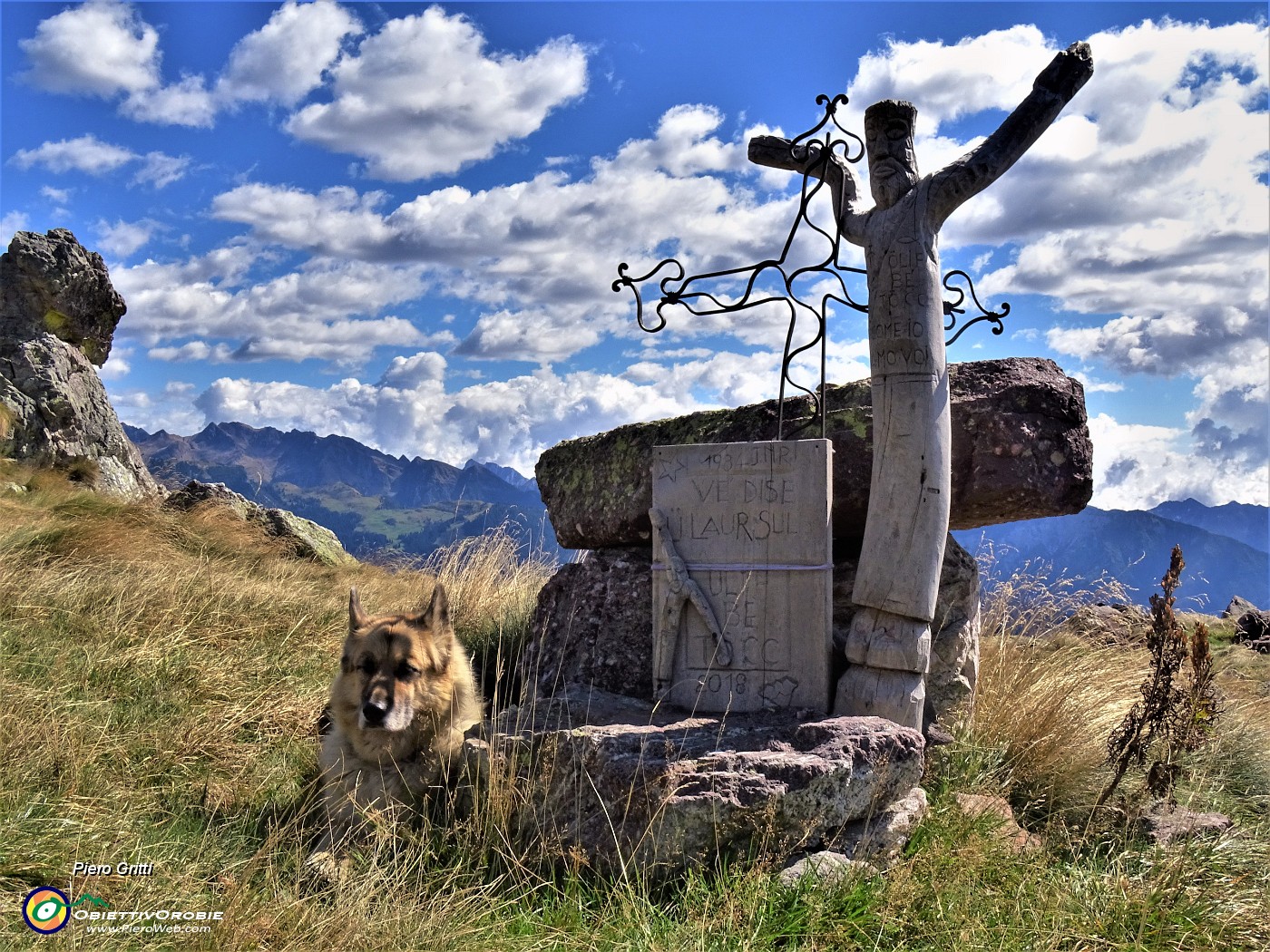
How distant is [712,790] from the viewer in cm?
440

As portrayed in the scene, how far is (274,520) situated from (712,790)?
10697 millimetres

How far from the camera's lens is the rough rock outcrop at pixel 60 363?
16031 mm

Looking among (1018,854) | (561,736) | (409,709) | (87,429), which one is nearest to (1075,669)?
(1018,854)

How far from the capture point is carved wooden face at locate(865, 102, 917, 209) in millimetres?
5801

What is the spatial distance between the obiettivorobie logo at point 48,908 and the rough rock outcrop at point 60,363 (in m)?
12.8

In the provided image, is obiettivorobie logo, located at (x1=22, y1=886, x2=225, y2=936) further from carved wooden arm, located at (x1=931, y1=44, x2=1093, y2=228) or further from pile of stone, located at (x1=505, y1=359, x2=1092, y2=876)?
carved wooden arm, located at (x1=931, y1=44, x2=1093, y2=228)

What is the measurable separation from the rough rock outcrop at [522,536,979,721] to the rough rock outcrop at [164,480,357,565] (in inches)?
256

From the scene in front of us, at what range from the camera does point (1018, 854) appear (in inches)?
195

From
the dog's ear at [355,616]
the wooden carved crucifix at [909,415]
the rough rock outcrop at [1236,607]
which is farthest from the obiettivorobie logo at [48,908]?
the rough rock outcrop at [1236,607]

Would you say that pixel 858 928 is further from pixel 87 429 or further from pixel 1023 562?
pixel 87 429

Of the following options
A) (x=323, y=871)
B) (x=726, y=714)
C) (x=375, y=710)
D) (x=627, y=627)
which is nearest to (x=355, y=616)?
(x=375, y=710)

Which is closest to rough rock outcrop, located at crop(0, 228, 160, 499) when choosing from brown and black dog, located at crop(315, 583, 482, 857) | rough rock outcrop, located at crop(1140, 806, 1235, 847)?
brown and black dog, located at crop(315, 583, 482, 857)

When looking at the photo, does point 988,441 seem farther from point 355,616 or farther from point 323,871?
point 323,871

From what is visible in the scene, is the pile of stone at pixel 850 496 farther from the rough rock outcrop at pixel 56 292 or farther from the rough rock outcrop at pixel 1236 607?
the rough rock outcrop at pixel 56 292
